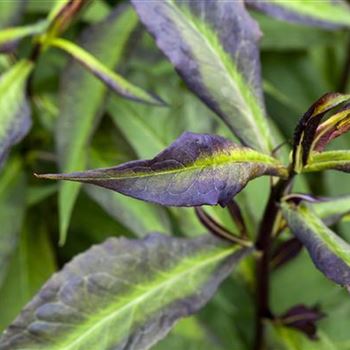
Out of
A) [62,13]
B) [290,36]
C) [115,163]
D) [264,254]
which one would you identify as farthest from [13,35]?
[290,36]

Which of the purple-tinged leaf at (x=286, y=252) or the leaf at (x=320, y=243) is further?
the purple-tinged leaf at (x=286, y=252)

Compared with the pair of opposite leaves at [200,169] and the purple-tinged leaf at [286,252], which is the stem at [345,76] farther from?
the pair of opposite leaves at [200,169]

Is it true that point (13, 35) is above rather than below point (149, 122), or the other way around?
above

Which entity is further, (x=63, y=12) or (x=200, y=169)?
(x=63, y=12)

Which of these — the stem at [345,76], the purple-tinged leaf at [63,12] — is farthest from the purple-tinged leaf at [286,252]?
the stem at [345,76]

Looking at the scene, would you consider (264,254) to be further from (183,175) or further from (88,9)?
(88,9)

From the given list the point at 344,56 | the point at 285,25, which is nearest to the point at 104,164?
the point at 285,25
